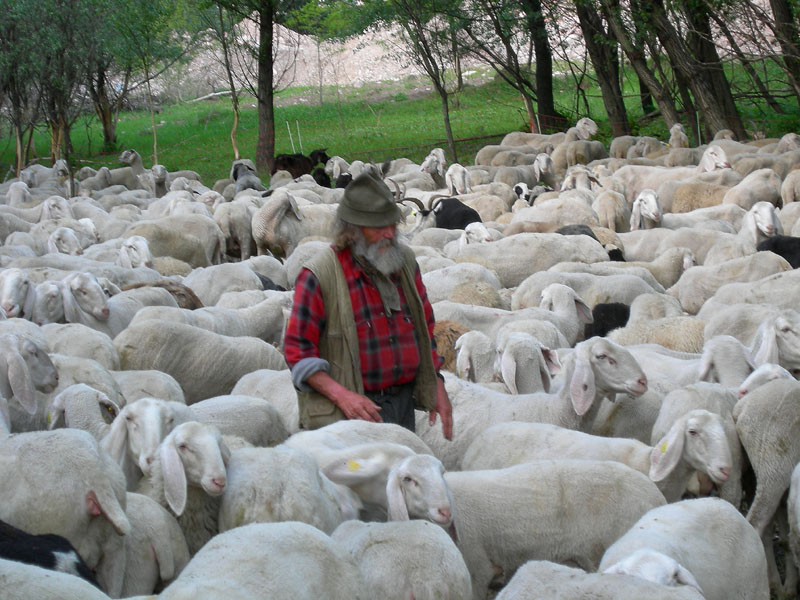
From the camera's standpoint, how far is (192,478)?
424cm

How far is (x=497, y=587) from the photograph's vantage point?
4598mm

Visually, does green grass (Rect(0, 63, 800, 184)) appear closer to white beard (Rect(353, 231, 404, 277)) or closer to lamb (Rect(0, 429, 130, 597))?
white beard (Rect(353, 231, 404, 277))

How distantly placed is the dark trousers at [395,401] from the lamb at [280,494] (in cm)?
70

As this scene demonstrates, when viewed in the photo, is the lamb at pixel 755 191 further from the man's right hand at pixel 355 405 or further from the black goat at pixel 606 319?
the man's right hand at pixel 355 405

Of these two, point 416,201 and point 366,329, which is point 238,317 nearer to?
point 366,329

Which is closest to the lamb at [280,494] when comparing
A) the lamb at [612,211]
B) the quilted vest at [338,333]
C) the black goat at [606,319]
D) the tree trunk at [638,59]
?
the quilted vest at [338,333]

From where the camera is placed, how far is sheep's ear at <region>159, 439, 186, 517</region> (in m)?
4.14

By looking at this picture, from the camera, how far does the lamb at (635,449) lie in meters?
5.05

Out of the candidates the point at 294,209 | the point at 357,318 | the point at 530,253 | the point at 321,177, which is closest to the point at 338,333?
the point at 357,318

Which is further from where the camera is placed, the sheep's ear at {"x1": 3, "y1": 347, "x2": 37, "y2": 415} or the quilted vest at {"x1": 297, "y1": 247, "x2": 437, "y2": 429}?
the sheep's ear at {"x1": 3, "y1": 347, "x2": 37, "y2": 415}

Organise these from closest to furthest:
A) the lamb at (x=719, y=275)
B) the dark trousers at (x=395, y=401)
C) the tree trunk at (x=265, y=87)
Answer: the dark trousers at (x=395, y=401), the lamb at (x=719, y=275), the tree trunk at (x=265, y=87)

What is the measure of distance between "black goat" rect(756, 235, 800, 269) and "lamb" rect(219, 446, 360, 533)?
24.9ft

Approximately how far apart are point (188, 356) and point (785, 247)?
646 centimetres

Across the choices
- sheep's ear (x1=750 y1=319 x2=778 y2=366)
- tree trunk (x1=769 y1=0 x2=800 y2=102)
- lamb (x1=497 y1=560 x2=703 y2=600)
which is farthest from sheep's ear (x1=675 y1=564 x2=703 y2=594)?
tree trunk (x1=769 y1=0 x2=800 y2=102)
